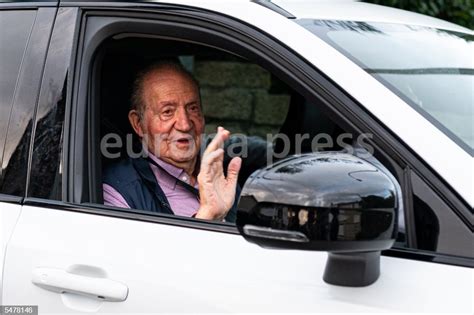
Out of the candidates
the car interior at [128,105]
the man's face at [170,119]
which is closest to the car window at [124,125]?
the car interior at [128,105]

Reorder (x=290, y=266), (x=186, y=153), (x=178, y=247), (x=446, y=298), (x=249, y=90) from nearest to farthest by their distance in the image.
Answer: (x=446, y=298) < (x=290, y=266) < (x=178, y=247) < (x=186, y=153) < (x=249, y=90)

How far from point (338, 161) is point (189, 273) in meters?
0.52

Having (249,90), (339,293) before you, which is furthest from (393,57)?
(249,90)

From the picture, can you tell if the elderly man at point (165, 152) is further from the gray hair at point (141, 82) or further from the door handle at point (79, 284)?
the door handle at point (79, 284)

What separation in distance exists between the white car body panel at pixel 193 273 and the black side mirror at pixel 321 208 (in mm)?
129

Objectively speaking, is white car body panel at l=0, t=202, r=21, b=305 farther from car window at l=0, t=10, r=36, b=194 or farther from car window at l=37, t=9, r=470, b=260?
car window at l=37, t=9, r=470, b=260

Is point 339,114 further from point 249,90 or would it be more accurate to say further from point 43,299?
point 249,90

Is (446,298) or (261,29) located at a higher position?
(261,29)

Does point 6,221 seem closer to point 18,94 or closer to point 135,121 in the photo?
point 18,94

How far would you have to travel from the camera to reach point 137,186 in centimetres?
301

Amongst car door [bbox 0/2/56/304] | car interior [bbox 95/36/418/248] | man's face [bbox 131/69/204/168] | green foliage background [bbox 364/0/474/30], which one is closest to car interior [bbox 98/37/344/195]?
car interior [bbox 95/36/418/248]

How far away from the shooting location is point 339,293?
2.11m

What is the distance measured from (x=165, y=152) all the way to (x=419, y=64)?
1.05 metres

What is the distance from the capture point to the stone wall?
23.8ft
